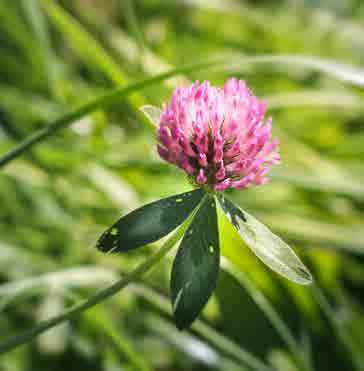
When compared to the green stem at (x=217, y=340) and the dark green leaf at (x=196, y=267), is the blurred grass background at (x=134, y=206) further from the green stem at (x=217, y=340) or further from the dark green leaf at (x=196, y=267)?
the dark green leaf at (x=196, y=267)

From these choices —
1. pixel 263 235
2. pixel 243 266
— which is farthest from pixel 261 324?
pixel 263 235

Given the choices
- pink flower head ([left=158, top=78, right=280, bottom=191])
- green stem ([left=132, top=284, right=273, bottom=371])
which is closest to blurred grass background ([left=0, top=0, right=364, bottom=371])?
green stem ([left=132, top=284, right=273, bottom=371])

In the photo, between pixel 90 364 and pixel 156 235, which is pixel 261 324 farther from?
pixel 156 235

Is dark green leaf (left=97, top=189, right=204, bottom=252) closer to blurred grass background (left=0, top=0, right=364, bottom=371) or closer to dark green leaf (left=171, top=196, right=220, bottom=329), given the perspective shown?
dark green leaf (left=171, top=196, right=220, bottom=329)

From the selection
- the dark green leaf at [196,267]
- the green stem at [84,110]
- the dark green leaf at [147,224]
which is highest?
the green stem at [84,110]

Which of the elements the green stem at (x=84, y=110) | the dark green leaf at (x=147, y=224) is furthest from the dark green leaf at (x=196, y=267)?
the green stem at (x=84, y=110)

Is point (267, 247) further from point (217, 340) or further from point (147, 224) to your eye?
point (217, 340)
